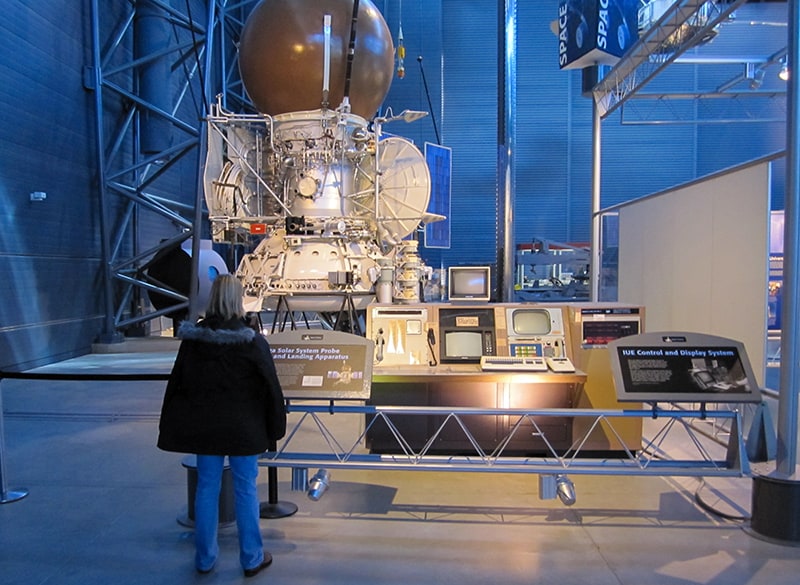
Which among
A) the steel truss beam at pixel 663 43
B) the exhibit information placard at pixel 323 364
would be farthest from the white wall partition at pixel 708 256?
the exhibit information placard at pixel 323 364

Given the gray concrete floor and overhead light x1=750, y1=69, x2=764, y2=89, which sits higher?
overhead light x1=750, y1=69, x2=764, y2=89

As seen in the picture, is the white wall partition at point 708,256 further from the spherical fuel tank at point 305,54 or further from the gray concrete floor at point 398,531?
the spherical fuel tank at point 305,54

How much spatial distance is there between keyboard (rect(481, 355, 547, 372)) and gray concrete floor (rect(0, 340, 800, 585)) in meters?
0.97

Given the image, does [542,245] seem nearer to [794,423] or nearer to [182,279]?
[182,279]

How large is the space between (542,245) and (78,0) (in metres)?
13.7

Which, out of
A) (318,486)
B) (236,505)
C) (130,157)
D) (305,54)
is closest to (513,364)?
(318,486)

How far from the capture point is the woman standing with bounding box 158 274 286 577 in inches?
125

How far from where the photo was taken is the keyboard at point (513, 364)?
499 cm

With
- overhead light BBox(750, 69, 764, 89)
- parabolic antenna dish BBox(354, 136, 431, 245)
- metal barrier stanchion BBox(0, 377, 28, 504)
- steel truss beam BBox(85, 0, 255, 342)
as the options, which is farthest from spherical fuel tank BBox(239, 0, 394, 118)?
overhead light BBox(750, 69, 764, 89)

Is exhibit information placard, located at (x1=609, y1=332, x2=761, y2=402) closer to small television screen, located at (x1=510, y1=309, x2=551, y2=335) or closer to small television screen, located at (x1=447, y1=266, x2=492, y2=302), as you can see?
small television screen, located at (x1=510, y1=309, x2=551, y2=335)

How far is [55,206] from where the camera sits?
10562mm

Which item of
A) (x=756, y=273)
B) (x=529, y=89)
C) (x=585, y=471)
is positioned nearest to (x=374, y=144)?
(x=756, y=273)

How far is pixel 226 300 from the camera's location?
3.25m

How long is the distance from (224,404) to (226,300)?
563 millimetres
